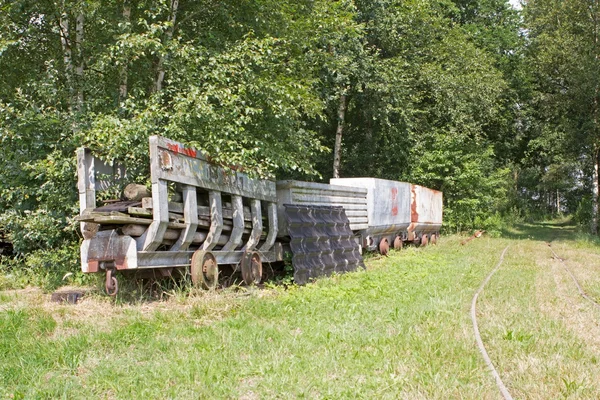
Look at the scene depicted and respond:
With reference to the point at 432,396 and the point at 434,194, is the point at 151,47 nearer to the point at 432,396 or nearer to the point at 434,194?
the point at 432,396

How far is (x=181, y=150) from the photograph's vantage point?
324 inches

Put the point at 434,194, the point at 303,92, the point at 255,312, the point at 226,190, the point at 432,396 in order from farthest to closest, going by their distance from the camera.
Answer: the point at 434,194 → the point at 303,92 → the point at 226,190 → the point at 255,312 → the point at 432,396

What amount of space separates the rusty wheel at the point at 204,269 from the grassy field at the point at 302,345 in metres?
0.29

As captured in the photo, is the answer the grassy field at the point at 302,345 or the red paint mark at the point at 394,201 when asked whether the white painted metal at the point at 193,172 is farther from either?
the red paint mark at the point at 394,201

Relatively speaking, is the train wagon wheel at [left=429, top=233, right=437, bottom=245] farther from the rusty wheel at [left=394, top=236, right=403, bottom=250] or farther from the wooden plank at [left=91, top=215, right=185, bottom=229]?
the wooden plank at [left=91, top=215, right=185, bottom=229]

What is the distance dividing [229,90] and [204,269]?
10.1 ft

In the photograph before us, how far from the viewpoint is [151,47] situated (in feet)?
31.9

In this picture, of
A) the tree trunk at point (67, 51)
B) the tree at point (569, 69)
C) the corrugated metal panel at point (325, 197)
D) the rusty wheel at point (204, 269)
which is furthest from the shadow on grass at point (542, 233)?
the tree trunk at point (67, 51)

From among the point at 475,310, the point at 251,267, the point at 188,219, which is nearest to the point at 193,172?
the point at 188,219

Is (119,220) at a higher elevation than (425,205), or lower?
lower

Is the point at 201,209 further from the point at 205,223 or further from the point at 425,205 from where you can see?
the point at 425,205

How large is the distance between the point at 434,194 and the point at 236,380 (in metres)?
20.0

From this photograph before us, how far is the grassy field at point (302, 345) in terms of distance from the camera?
443 centimetres

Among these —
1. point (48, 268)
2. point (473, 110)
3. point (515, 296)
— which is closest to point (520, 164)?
point (473, 110)
